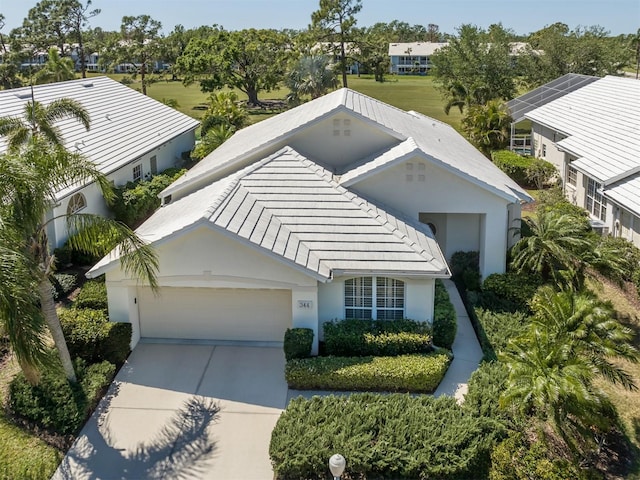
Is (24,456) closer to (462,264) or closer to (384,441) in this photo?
(384,441)

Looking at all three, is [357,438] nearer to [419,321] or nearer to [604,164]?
[419,321]

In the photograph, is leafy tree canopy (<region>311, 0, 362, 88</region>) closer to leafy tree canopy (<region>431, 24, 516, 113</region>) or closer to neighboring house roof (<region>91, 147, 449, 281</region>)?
leafy tree canopy (<region>431, 24, 516, 113</region>)

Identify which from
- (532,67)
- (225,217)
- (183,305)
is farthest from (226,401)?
(532,67)

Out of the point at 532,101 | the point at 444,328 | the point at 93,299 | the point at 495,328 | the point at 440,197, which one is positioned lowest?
the point at 495,328

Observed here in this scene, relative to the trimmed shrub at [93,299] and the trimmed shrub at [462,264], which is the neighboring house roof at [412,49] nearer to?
the trimmed shrub at [462,264]

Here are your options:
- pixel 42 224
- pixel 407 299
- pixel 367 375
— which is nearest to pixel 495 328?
pixel 407 299

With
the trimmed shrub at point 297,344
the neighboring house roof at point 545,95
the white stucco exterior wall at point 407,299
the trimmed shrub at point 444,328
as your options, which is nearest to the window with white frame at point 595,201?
the trimmed shrub at point 444,328
